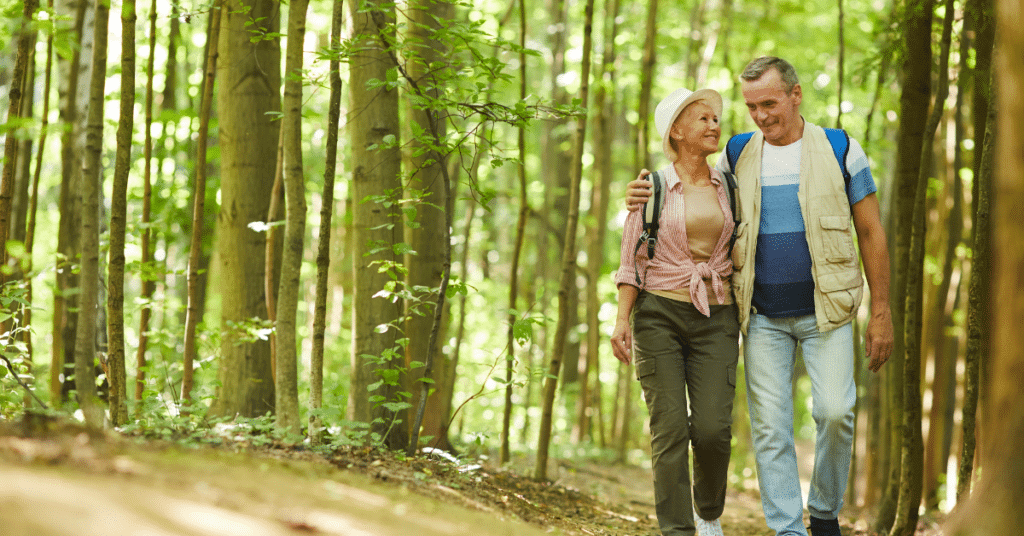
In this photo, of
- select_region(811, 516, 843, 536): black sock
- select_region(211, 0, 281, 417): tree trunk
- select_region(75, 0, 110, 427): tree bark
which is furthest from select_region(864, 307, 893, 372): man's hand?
select_region(75, 0, 110, 427): tree bark

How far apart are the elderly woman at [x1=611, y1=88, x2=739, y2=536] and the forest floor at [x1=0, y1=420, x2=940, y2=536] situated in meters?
0.66

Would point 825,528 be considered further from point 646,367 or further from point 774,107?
point 774,107

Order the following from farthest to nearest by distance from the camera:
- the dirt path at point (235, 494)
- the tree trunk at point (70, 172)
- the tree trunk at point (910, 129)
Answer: the tree trunk at point (70, 172), the tree trunk at point (910, 129), the dirt path at point (235, 494)

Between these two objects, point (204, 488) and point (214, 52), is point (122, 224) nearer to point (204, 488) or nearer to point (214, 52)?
point (214, 52)

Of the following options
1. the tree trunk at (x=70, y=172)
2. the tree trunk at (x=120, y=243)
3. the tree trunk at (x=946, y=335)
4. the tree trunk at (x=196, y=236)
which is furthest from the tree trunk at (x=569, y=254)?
the tree trunk at (x=70, y=172)

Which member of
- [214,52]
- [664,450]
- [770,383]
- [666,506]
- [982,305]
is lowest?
[666,506]

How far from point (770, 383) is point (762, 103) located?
139cm

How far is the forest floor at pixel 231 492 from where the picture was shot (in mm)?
1886

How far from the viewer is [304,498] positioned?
2.54 meters

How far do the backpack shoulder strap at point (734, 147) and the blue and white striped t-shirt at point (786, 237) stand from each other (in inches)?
7.0

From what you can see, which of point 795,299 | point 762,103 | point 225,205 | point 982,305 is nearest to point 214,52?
point 225,205

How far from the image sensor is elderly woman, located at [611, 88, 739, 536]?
12.2 ft

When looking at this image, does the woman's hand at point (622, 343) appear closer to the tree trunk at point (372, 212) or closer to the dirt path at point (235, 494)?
the dirt path at point (235, 494)

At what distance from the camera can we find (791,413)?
3.79m
